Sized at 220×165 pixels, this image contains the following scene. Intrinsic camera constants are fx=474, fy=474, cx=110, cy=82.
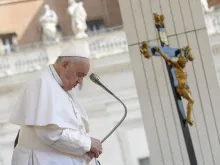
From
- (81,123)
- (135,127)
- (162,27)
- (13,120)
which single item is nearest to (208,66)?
(162,27)

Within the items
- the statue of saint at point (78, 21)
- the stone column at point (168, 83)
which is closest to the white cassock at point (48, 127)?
the stone column at point (168, 83)

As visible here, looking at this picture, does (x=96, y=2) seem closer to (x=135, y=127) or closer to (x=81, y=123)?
(x=135, y=127)

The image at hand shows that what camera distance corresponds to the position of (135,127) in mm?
8539

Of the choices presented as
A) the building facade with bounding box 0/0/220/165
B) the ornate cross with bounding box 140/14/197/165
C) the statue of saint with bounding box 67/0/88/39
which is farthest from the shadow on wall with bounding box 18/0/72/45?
the ornate cross with bounding box 140/14/197/165

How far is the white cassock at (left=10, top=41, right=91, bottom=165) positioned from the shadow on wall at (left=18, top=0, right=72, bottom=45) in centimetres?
966

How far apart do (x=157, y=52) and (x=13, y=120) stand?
0.91 metres

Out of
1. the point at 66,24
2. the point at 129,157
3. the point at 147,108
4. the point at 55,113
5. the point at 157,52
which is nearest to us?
the point at 55,113

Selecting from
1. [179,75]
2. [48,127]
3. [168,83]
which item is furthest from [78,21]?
[48,127]

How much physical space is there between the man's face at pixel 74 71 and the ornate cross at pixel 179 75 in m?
0.59

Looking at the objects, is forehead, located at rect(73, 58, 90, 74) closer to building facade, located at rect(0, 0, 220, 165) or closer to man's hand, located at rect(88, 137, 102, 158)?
man's hand, located at rect(88, 137, 102, 158)

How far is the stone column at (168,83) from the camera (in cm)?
277

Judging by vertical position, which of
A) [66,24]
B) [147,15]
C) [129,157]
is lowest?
[129,157]

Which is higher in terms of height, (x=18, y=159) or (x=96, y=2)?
(x=96, y=2)

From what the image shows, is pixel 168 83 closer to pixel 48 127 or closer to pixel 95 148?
pixel 95 148
